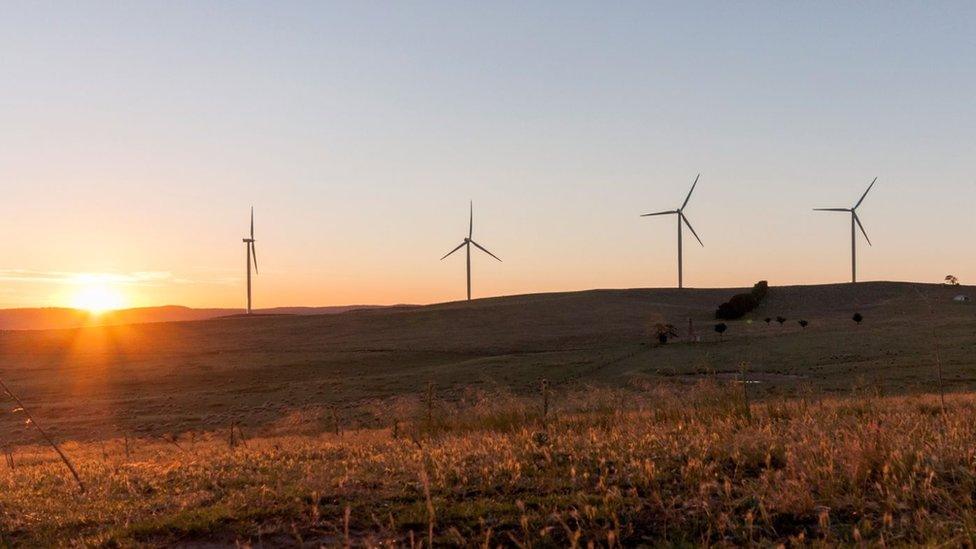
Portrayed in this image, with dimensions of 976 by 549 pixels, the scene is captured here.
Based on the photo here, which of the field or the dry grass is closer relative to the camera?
the dry grass

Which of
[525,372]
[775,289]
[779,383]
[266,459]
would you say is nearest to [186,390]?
[525,372]

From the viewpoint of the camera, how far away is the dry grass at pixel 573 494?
20.0 ft

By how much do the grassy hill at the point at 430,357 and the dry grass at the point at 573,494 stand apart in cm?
438

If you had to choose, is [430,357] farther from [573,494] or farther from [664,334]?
[573,494]

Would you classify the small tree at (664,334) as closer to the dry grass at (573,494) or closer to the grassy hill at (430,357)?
the grassy hill at (430,357)

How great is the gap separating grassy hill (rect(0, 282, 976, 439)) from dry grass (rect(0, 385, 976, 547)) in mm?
4382

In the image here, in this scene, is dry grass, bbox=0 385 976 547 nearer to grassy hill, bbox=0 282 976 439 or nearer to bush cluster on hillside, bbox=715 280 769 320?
grassy hill, bbox=0 282 976 439

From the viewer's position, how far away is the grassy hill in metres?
32.6

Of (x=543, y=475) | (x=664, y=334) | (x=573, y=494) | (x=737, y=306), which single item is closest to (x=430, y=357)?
(x=664, y=334)

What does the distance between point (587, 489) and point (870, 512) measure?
7.65 ft

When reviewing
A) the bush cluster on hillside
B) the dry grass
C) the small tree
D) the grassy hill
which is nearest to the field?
the dry grass

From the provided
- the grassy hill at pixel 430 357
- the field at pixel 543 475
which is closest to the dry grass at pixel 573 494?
the field at pixel 543 475

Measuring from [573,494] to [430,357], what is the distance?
51851 millimetres

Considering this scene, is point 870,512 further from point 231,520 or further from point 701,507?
point 231,520
